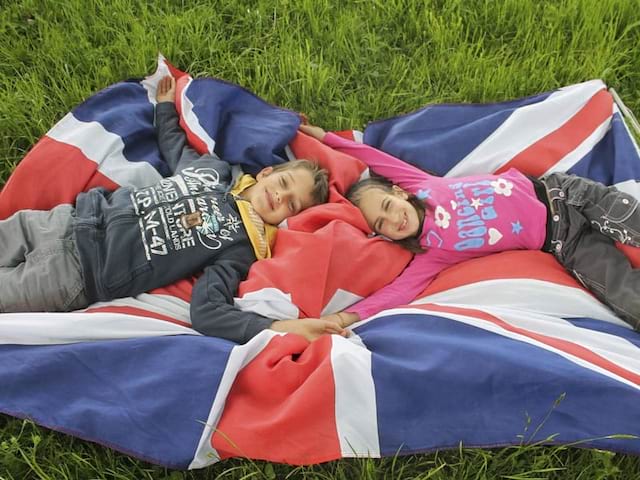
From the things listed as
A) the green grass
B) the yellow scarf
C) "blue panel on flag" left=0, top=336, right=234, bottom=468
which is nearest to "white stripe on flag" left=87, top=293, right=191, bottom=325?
"blue panel on flag" left=0, top=336, right=234, bottom=468

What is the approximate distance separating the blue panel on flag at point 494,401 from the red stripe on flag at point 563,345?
71 millimetres

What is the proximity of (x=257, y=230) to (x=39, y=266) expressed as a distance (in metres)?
0.84

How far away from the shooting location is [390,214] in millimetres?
2629

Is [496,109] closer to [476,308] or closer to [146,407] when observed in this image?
[476,308]

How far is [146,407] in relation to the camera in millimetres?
1991

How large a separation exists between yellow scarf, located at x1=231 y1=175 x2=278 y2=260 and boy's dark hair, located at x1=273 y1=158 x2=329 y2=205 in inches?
8.9

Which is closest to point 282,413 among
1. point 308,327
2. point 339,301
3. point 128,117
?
point 308,327

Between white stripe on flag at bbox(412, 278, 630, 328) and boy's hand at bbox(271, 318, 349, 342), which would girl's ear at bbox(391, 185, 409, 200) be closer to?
white stripe on flag at bbox(412, 278, 630, 328)

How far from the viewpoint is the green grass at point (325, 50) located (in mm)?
3188

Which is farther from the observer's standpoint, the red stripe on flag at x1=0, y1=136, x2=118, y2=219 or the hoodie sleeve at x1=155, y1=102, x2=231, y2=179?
the hoodie sleeve at x1=155, y1=102, x2=231, y2=179

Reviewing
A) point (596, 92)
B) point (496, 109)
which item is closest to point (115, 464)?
point (496, 109)

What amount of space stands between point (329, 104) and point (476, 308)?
144 centimetres

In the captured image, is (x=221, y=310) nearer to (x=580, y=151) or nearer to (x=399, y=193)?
(x=399, y=193)

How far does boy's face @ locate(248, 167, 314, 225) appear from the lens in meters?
2.62
